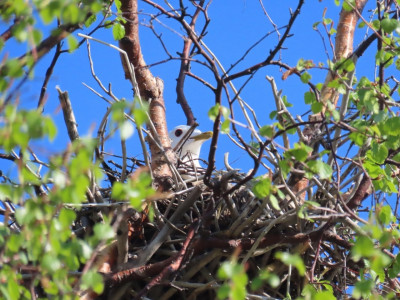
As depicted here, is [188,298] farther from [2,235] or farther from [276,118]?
[2,235]

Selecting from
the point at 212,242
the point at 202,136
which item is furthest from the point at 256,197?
the point at 202,136

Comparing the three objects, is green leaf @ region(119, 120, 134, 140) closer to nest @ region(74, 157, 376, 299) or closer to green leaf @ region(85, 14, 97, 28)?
nest @ region(74, 157, 376, 299)

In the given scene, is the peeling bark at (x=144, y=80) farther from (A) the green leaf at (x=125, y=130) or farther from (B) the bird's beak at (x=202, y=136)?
(A) the green leaf at (x=125, y=130)

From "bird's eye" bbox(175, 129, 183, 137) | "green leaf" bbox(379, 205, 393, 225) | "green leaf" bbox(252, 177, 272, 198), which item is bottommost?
"green leaf" bbox(379, 205, 393, 225)

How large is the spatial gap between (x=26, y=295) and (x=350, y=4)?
1.93 m

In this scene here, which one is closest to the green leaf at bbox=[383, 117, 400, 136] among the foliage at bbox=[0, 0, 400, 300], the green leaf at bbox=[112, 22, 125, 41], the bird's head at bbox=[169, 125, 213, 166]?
the foliage at bbox=[0, 0, 400, 300]

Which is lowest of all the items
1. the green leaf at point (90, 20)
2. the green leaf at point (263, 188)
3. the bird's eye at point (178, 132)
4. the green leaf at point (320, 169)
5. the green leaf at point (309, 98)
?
the green leaf at point (263, 188)

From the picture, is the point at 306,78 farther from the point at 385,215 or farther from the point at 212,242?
the point at 212,242

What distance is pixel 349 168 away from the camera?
439 cm

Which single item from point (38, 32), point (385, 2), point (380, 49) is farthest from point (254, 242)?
point (38, 32)

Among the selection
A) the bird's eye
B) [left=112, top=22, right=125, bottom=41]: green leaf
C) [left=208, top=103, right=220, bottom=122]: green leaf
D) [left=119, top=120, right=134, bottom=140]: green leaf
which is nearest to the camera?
[left=119, top=120, right=134, bottom=140]: green leaf

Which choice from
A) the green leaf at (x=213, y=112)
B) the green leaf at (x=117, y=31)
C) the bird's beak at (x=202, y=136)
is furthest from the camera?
the bird's beak at (x=202, y=136)

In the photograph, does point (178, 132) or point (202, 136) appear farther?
point (178, 132)

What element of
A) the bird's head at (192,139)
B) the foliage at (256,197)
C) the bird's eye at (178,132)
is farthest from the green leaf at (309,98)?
the bird's eye at (178,132)
